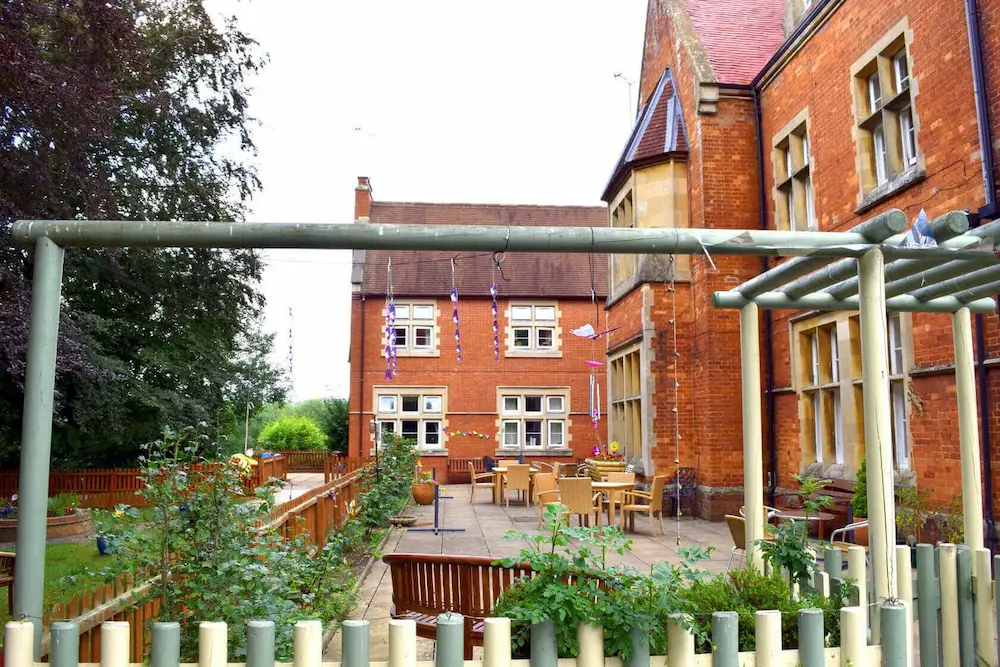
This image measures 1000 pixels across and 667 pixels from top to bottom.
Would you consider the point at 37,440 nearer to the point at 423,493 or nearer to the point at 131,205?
the point at 423,493

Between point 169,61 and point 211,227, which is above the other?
point 169,61

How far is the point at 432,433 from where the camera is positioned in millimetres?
26328

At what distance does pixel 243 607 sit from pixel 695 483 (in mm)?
10922

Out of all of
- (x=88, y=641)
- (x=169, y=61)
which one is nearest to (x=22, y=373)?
(x=88, y=641)

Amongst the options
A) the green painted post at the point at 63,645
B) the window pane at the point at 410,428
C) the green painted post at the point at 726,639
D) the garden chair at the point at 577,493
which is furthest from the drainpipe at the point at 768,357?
the window pane at the point at 410,428

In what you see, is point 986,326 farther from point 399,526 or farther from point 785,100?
point 399,526

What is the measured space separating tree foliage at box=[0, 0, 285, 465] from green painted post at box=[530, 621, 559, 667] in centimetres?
882

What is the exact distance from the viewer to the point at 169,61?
17.4 m

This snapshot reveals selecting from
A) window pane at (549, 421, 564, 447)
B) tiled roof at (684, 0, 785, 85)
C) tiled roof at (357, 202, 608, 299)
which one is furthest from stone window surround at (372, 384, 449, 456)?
tiled roof at (684, 0, 785, 85)

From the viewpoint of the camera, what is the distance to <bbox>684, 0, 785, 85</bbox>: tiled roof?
14.4 meters

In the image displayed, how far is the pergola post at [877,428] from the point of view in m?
3.54

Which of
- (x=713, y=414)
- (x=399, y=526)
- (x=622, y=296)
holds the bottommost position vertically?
(x=399, y=526)

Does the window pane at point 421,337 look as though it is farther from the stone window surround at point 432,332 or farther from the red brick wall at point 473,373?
the red brick wall at point 473,373

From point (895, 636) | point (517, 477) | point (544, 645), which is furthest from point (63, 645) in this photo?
point (517, 477)
